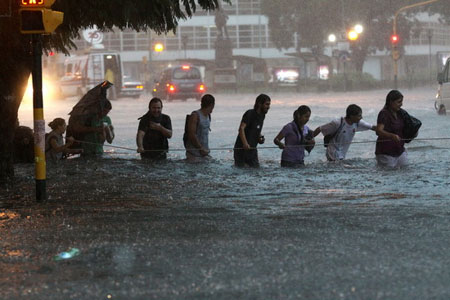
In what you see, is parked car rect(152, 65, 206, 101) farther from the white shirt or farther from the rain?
the white shirt

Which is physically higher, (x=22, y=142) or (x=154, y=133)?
(x=154, y=133)

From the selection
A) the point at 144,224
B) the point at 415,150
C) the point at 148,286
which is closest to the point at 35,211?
the point at 144,224

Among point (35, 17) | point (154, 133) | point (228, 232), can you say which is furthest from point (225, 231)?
point (154, 133)

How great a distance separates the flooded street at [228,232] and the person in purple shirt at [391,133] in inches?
7.6

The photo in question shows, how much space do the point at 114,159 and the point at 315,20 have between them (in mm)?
61109

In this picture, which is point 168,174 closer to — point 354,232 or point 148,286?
point 354,232

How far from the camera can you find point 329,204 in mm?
10609

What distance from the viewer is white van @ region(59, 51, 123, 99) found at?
53.3 metres

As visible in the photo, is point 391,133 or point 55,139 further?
point 55,139

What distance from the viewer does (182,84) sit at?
163 ft

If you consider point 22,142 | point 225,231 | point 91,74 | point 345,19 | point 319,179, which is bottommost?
point 319,179

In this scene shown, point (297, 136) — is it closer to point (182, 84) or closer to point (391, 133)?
point (391, 133)

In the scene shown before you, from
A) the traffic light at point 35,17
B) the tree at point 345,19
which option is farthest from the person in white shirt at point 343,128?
the tree at point 345,19

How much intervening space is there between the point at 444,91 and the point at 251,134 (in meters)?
16.8
